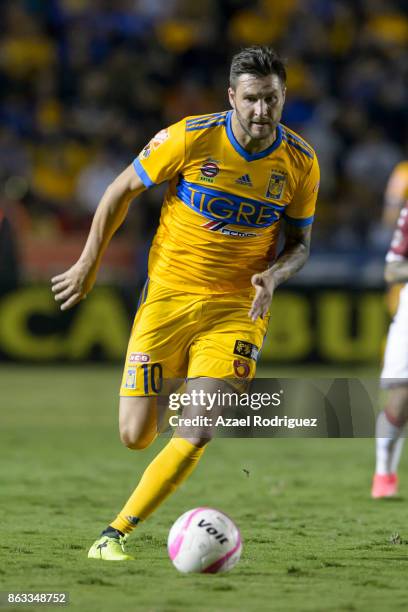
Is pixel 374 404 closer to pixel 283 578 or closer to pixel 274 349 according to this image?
pixel 283 578

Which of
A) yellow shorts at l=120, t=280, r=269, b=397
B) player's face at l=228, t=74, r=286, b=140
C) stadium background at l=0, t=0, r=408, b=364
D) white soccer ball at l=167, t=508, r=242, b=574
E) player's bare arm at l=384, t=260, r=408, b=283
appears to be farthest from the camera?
stadium background at l=0, t=0, r=408, b=364

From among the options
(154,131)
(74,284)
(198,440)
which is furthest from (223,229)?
(154,131)

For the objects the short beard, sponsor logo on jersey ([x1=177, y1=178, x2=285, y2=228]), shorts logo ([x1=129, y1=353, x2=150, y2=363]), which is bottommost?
shorts logo ([x1=129, y1=353, x2=150, y2=363])

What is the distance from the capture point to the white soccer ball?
506 cm

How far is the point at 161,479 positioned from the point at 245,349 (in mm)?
711

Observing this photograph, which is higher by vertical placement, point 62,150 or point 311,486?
point 62,150

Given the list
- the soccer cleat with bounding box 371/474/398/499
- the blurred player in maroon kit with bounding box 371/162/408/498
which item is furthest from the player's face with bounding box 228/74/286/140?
the soccer cleat with bounding box 371/474/398/499

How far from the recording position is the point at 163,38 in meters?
16.2

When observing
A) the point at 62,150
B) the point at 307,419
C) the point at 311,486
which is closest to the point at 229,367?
the point at 307,419

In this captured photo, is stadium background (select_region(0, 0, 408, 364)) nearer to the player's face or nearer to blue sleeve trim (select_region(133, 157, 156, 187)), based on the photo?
blue sleeve trim (select_region(133, 157, 156, 187))

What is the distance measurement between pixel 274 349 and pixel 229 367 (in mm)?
8505

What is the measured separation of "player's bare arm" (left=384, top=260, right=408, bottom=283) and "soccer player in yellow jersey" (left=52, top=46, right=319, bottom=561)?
1.41 m

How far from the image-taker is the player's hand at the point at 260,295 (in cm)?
536

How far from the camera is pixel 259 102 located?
5.35 meters
